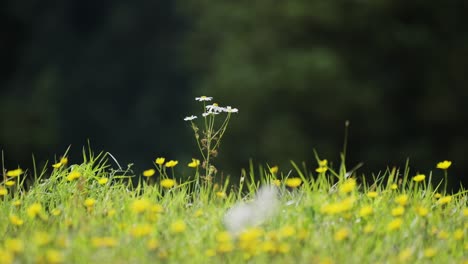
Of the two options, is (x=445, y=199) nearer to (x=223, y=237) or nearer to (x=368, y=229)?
(x=368, y=229)

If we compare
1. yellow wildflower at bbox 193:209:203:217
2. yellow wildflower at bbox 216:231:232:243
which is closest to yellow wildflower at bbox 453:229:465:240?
yellow wildflower at bbox 216:231:232:243

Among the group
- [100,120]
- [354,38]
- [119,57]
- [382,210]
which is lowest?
[100,120]

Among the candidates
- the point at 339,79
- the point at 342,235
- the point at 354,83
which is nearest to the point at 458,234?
the point at 342,235

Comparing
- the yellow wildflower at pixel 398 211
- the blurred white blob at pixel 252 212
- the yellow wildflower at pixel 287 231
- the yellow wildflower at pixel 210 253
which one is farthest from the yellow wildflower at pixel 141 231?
the yellow wildflower at pixel 398 211

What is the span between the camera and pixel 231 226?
9.14 feet

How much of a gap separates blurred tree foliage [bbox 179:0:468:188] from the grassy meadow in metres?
7.86

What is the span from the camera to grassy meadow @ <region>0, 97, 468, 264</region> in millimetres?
2477

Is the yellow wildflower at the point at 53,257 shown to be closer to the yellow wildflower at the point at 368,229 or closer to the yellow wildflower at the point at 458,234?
the yellow wildflower at the point at 368,229

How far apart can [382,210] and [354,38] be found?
349 inches

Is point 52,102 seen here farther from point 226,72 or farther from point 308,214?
point 308,214

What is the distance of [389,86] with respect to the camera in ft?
38.8

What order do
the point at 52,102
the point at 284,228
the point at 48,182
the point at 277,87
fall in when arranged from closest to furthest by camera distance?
1. the point at 284,228
2. the point at 48,182
3. the point at 277,87
4. the point at 52,102

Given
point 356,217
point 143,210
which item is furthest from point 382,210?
point 143,210

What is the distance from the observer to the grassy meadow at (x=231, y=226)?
2477mm
